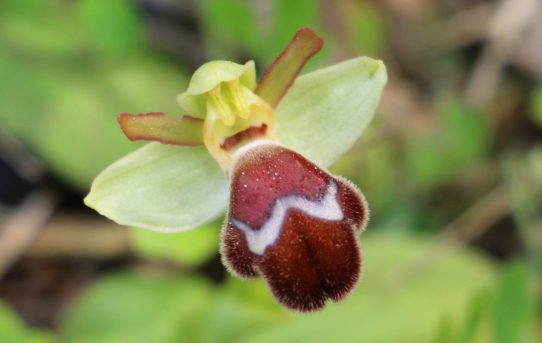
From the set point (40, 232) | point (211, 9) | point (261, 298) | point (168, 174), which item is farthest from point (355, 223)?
point (40, 232)

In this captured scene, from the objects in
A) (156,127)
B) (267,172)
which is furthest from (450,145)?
(156,127)

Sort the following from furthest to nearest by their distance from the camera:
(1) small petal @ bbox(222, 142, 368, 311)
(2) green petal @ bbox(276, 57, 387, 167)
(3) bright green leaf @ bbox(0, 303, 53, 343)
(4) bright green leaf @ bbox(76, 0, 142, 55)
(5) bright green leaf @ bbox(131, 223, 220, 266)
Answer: (4) bright green leaf @ bbox(76, 0, 142, 55) → (5) bright green leaf @ bbox(131, 223, 220, 266) → (3) bright green leaf @ bbox(0, 303, 53, 343) → (2) green petal @ bbox(276, 57, 387, 167) → (1) small petal @ bbox(222, 142, 368, 311)

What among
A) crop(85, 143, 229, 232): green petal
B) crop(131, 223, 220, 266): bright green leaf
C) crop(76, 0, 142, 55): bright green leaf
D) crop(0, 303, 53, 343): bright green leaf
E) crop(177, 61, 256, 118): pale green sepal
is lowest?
crop(0, 303, 53, 343): bright green leaf

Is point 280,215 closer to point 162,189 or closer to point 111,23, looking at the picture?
point 162,189

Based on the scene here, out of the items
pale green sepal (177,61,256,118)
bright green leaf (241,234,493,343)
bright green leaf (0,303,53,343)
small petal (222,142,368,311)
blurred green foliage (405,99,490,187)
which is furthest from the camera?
blurred green foliage (405,99,490,187)

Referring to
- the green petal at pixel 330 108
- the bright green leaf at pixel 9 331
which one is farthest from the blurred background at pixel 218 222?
the green petal at pixel 330 108

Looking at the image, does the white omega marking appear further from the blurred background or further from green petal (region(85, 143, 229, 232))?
the blurred background

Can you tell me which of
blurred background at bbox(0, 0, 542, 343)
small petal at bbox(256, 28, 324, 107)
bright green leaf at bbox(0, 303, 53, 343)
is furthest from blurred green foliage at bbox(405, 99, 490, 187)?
bright green leaf at bbox(0, 303, 53, 343)

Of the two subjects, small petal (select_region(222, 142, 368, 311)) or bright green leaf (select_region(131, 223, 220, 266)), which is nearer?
small petal (select_region(222, 142, 368, 311))
